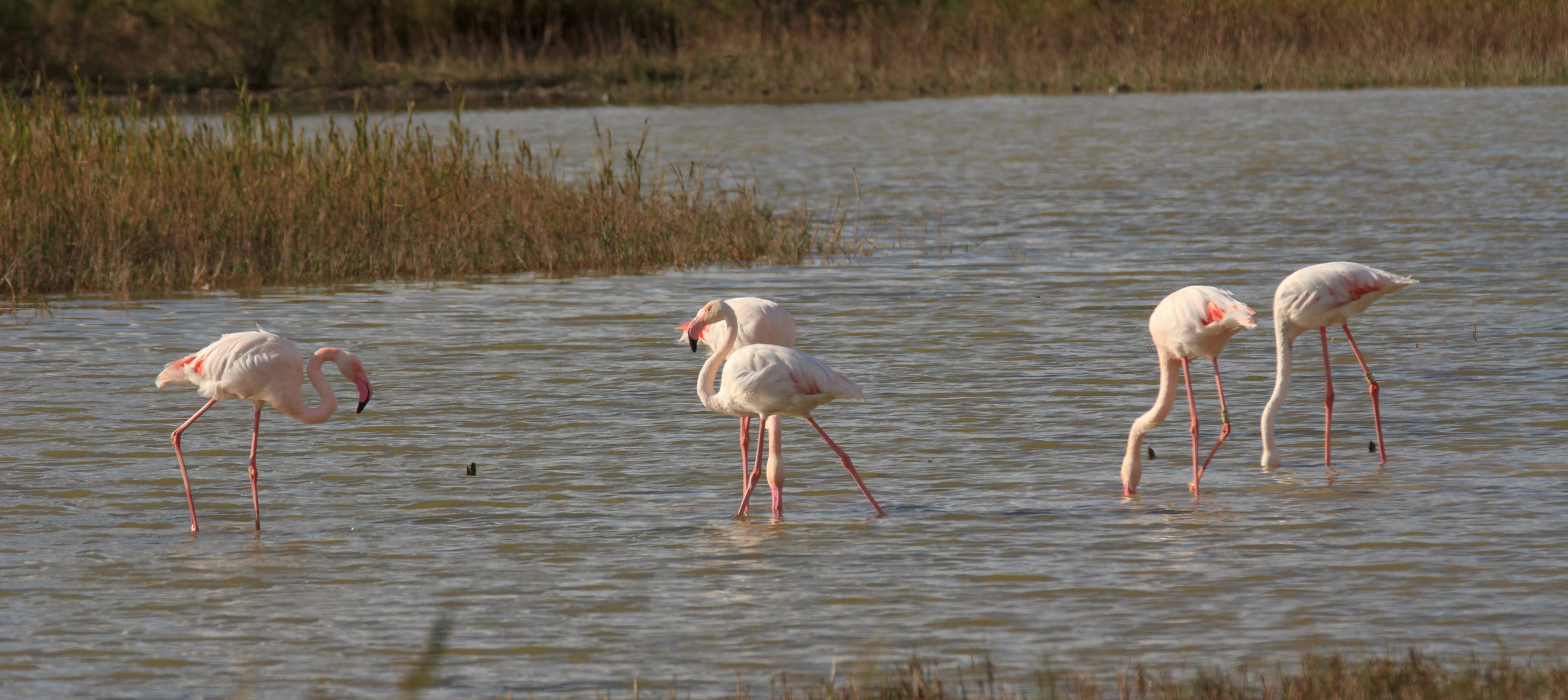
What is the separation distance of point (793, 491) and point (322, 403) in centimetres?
207

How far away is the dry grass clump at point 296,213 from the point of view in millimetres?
14570

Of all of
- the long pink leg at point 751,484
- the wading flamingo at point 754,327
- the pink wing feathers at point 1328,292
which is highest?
the pink wing feathers at point 1328,292

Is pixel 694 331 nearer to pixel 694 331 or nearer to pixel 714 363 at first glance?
pixel 694 331

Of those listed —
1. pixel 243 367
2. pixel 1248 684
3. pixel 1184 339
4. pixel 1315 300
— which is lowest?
pixel 1248 684

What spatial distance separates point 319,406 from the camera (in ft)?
25.5

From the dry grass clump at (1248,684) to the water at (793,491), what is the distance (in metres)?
0.27

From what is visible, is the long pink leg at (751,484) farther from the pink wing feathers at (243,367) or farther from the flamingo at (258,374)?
the pink wing feathers at (243,367)

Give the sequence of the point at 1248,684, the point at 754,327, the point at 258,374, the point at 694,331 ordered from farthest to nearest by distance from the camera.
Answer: the point at 754,327 → the point at 694,331 → the point at 258,374 → the point at 1248,684

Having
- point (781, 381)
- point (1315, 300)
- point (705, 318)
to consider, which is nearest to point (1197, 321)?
point (1315, 300)

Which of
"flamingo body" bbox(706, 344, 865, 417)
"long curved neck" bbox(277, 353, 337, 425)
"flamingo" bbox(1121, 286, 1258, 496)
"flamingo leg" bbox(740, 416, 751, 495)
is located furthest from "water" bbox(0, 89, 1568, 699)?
"flamingo body" bbox(706, 344, 865, 417)

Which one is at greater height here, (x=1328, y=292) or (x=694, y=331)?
(x=1328, y=292)

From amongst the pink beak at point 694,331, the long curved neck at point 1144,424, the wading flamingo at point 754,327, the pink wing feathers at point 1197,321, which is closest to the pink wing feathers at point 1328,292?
the pink wing feathers at point 1197,321

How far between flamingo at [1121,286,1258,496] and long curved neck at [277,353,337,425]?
132 inches

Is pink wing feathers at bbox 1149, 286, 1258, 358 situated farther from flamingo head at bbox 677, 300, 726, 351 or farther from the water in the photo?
flamingo head at bbox 677, 300, 726, 351
